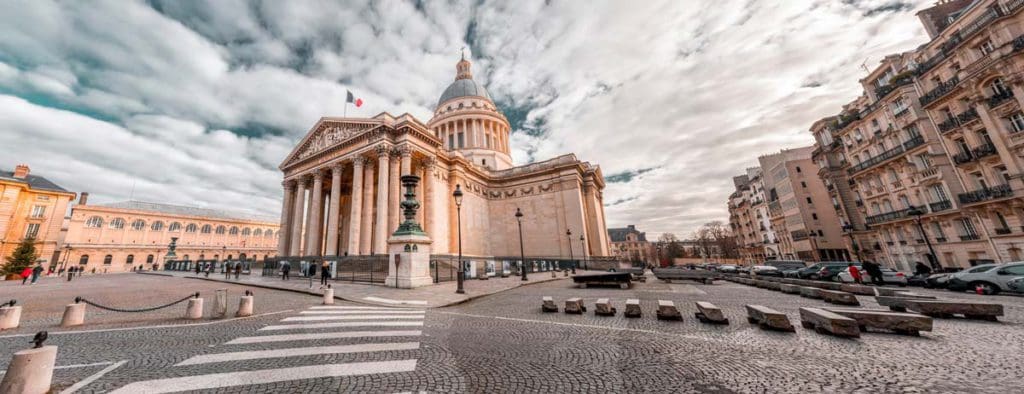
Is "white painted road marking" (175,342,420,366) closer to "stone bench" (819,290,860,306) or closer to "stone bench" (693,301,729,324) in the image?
"stone bench" (693,301,729,324)

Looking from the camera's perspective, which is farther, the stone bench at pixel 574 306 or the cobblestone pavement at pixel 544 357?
the stone bench at pixel 574 306

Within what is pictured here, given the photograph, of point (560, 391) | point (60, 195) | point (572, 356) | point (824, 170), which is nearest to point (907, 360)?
point (572, 356)

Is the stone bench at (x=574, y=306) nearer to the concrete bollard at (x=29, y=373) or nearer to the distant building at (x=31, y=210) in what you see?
the concrete bollard at (x=29, y=373)

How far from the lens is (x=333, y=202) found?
1129 inches

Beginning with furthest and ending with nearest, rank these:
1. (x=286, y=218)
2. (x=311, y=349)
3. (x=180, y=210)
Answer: (x=180, y=210) < (x=286, y=218) < (x=311, y=349)

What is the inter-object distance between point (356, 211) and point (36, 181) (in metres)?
58.4

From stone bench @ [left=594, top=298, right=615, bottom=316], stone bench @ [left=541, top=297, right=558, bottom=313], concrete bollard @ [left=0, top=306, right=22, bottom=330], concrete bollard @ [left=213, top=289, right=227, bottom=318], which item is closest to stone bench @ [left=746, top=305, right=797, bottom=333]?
stone bench @ [left=594, top=298, right=615, bottom=316]

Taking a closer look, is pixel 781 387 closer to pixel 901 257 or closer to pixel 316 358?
pixel 316 358

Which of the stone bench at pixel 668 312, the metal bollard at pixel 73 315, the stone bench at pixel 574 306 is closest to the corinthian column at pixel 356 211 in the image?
the metal bollard at pixel 73 315

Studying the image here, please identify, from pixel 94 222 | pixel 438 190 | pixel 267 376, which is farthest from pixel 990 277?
pixel 94 222

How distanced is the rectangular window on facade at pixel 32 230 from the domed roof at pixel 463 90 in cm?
5742

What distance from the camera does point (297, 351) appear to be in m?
5.17

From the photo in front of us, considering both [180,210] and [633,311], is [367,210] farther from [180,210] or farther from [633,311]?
[180,210]

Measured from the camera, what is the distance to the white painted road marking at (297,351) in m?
4.74
